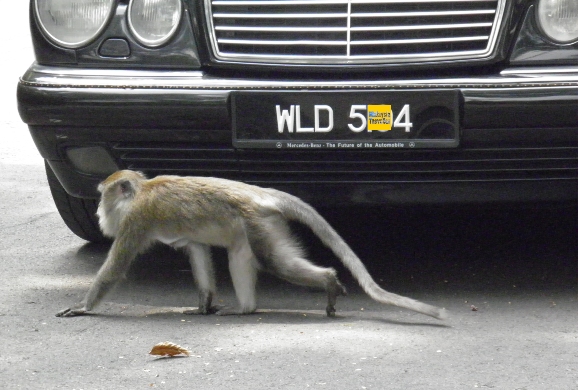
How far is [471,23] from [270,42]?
28.8 inches

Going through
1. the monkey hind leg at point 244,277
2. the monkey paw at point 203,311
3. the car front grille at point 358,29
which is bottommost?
the monkey paw at point 203,311

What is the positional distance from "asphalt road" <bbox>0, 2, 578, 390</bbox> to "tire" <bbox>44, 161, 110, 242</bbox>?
101mm

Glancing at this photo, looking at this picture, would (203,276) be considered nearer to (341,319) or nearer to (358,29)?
(341,319)

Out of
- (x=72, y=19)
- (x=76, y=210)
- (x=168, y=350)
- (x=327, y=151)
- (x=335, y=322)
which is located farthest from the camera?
(x=76, y=210)

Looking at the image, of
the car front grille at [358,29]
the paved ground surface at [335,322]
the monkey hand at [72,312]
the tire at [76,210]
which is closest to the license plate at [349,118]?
the car front grille at [358,29]

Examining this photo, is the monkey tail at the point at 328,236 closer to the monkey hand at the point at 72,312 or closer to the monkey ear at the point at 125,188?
the monkey ear at the point at 125,188

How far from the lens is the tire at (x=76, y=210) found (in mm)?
5041

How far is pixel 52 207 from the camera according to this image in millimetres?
6281

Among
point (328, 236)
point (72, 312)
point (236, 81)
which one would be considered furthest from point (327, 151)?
point (72, 312)

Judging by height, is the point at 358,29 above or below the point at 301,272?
above

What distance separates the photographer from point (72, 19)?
439cm

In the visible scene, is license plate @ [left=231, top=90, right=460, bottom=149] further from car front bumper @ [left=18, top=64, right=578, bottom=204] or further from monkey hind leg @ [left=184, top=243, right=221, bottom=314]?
monkey hind leg @ [left=184, top=243, right=221, bottom=314]

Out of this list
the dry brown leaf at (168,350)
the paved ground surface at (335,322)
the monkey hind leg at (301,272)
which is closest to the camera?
the paved ground surface at (335,322)

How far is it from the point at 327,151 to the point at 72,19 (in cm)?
111
